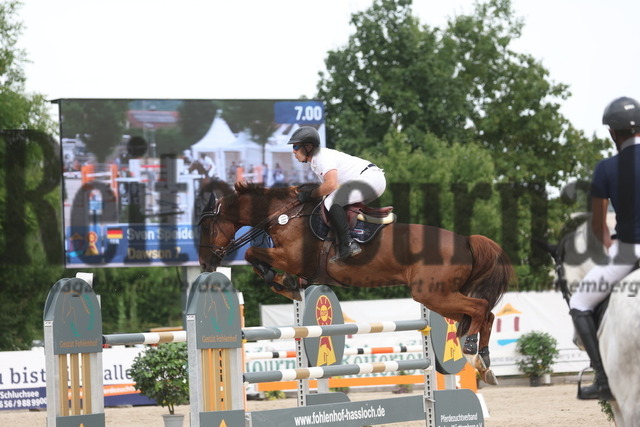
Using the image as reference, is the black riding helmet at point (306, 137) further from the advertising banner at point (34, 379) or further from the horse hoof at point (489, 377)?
the advertising banner at point (34, 379)

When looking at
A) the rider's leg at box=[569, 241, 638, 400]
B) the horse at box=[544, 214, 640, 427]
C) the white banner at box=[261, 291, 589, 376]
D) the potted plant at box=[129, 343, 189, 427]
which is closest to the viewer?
the horse at box=[544, 214, 640, 427]

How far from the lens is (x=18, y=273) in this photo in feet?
73.8

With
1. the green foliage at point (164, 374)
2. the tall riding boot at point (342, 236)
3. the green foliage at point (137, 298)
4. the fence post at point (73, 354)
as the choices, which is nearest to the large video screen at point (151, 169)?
the green foliage at point (164, 374)

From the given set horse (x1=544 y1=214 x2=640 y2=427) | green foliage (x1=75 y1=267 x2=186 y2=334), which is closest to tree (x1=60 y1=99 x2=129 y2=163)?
green foliage (x1=75 y1=267 x2=186 y2=334)

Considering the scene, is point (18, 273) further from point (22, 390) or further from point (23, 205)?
point (22, 390)

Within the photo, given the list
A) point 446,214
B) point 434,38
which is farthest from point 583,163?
point 446,214

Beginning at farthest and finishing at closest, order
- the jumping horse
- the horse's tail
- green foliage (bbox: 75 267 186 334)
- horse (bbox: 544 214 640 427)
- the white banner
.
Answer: green foliage (bbox: 75 267 186 334) → the white banner → the jumping horse → the horse's tail → horse (bbox: 544 214 640 427)

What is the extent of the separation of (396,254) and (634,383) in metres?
3.09

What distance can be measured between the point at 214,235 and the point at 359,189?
1180 millimetres

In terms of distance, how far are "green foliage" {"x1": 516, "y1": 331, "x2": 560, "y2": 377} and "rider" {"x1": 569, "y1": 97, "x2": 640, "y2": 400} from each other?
12036 millimetres

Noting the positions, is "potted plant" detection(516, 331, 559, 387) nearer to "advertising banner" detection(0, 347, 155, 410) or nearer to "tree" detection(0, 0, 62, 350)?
"advertising banner" detection(0, 347, 155, 410)

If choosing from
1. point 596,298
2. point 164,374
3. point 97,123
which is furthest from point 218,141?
point 596,298

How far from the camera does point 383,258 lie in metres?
6.99

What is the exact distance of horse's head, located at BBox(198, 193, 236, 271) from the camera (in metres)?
7.11
